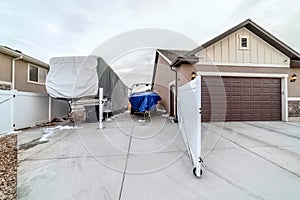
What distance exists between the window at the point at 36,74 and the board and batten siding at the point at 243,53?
10039 mm

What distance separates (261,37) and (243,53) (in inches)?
51.8

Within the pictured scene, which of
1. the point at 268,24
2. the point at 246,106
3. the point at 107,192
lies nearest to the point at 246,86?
the point at 246,106

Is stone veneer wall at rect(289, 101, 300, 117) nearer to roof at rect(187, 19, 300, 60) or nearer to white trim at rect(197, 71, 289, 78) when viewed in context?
white trim at rect(197, 71, 289, 78)

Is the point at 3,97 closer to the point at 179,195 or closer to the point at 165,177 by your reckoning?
the point at 165,177

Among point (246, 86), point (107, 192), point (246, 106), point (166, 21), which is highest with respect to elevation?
point (166, 21)

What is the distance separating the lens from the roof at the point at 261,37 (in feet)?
27.9

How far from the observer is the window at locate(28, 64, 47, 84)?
1049 cm

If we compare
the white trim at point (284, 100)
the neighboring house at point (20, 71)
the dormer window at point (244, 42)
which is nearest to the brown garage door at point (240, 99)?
the white trim at point (284, 100)

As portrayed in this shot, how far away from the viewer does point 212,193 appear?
94.5 inches

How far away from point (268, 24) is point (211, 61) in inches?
213

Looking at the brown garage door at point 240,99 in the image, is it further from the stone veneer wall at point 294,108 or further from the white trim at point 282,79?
the stone veneer wall at point 294,108

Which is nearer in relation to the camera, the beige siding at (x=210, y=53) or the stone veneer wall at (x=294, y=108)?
the beige siding at (x=210, y=53)

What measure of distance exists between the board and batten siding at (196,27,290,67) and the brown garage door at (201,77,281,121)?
942mm

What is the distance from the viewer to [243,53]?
8.94 meters
